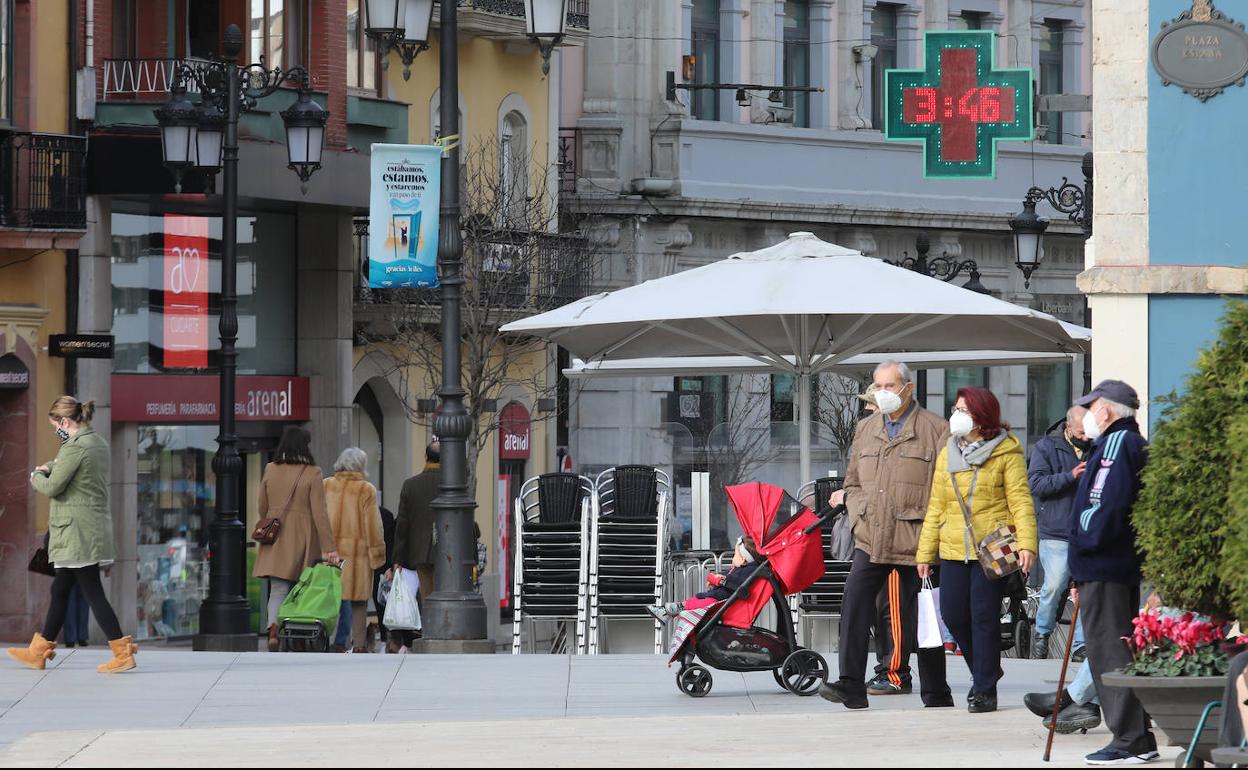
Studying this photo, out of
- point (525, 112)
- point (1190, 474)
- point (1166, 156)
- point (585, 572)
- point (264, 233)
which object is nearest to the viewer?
point (1190, 474)

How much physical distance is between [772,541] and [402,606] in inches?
281

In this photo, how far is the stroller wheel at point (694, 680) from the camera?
49.2 feet

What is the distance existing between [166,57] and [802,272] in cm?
1289

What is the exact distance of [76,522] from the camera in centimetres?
1716

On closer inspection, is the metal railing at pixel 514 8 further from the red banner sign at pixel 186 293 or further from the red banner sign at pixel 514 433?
the red banner sign at pixel 186 293

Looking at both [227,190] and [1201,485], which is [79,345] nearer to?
[227,190]

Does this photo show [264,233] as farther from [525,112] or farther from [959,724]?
[959,724]

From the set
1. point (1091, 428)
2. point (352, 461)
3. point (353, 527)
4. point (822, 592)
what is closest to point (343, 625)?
point (353, 527)

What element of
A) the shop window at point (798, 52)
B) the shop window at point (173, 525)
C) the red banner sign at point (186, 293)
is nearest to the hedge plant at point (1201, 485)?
the shop window at point (173, 525)

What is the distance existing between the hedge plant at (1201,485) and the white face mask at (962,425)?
2.21 m

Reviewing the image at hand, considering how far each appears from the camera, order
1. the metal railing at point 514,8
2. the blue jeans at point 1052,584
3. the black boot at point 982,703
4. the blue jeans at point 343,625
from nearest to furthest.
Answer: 1. the black boot at point 982,703
2. the blue jeans at point 1052,584
3. the blue jeans at point 343,625
4. the metal railing at point 514,8

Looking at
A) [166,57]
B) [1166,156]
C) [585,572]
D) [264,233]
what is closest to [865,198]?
[264,233]

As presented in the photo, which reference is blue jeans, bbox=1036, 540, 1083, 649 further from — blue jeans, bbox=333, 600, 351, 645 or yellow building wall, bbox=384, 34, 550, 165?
yellow building wall, bbox=384, 34, 550, 165

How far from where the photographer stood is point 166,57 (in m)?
28.5
